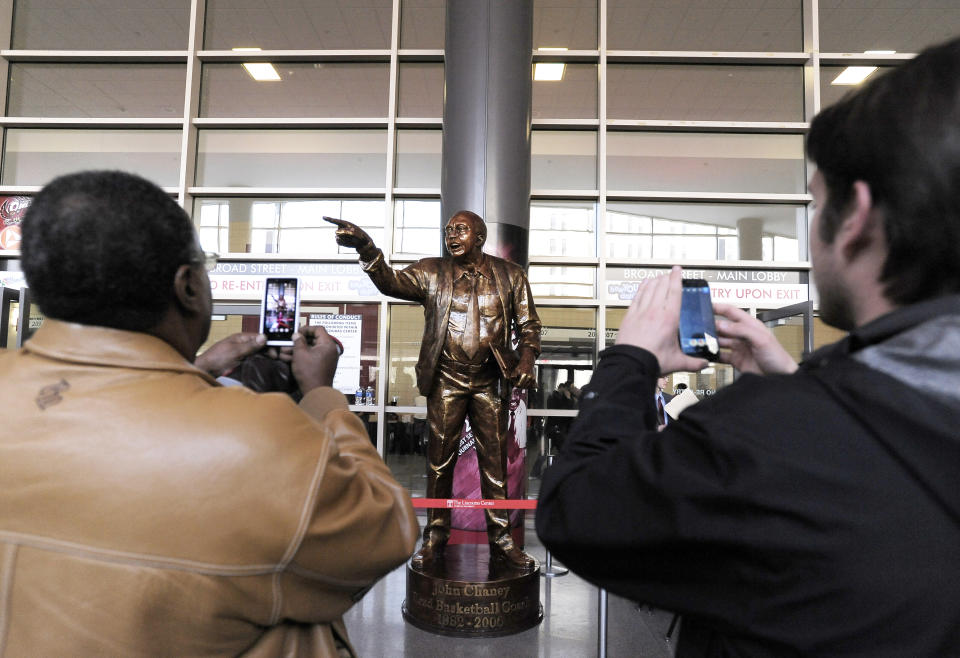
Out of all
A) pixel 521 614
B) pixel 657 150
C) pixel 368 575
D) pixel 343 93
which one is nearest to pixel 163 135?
pixel 343 93

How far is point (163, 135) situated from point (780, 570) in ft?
26.0

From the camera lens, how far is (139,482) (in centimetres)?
90

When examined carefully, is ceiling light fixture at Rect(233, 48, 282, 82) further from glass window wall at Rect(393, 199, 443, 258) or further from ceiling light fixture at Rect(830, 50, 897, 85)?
ceiling light fixture at Rect(830, 50, 897, 85)

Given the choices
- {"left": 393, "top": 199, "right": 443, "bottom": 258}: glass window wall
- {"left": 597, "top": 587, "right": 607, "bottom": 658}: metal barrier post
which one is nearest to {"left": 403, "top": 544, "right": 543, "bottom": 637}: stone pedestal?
{"left": 597, "top": 587, "right": 607, "bottom": 658}: metal barrier post

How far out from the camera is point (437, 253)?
22.5 feet

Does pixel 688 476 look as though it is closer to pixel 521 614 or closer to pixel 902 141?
pixel 902 141

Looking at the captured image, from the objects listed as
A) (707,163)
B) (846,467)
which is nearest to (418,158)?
(707,163)

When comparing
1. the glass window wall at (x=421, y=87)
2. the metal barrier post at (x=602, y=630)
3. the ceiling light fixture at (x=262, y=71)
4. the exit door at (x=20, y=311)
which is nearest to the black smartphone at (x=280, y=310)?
the metal barrier post at (x=602, y=630)

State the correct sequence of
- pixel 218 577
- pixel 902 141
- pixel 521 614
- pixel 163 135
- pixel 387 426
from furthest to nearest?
pixel 163 135 → pixel 387 426 → pixel 521 614 → pixel 218 577 → pixel 902 141

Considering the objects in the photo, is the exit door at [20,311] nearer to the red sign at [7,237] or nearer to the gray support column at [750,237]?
the red sign at [7,237]

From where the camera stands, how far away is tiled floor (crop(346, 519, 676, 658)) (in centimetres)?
341

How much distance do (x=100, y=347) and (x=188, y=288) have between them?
0.15 m

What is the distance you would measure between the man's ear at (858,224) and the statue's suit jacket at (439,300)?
3.30m

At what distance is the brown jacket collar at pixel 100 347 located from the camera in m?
0.97
